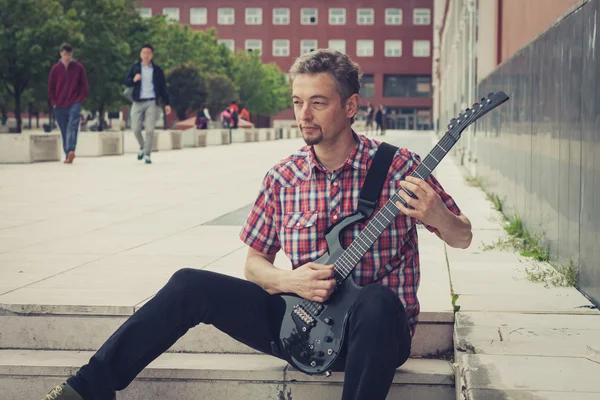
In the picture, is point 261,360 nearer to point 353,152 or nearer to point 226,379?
point 226,379

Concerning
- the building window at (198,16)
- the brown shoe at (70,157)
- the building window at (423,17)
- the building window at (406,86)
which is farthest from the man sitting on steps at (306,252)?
the building window at (198,16)

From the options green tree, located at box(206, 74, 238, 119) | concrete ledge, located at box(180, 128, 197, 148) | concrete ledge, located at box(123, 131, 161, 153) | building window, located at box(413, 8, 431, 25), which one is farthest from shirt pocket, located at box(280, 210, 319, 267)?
building window, located at box(413, 8, 431, 25)

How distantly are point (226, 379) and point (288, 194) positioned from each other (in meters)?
0.92

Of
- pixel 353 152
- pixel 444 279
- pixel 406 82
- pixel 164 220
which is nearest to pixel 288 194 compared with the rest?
pixel 353 152

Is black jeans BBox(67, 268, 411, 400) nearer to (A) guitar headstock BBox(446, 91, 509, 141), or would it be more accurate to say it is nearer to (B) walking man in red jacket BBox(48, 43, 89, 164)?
(A) guitar headstock BBox(446, 91, 509, 141)

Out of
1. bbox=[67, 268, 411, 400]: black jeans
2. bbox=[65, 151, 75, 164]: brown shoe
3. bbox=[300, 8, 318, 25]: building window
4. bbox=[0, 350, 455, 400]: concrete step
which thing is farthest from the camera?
bbox=[300, 8, 318, 25]: building window

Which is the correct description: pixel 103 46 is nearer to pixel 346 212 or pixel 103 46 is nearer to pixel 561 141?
pixel 561 141

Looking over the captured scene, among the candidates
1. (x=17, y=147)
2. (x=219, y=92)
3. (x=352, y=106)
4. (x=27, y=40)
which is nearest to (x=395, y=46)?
(x=219, y=92)

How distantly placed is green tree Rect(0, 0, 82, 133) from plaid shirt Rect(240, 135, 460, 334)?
2909 cm

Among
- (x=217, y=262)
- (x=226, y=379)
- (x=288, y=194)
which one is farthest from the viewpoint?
(x=217, y=262)

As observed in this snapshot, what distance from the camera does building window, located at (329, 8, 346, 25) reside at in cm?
9400

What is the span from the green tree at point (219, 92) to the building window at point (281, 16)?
37684 millimetres

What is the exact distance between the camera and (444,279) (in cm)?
564

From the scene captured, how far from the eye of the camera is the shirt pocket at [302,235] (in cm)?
397
